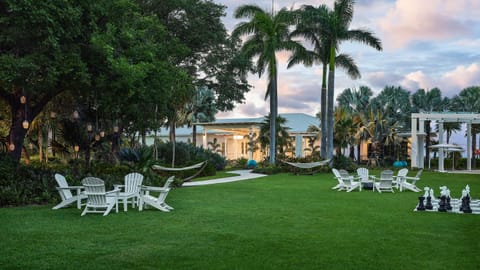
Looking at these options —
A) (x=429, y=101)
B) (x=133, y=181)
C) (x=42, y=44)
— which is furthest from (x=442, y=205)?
(x=429, y=101)

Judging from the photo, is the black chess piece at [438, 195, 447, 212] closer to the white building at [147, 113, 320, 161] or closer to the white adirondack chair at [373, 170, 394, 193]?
the white adirondack chair at [373, 170, 394, 193]

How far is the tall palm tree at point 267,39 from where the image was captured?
30547mm

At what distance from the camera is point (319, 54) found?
1294 inches

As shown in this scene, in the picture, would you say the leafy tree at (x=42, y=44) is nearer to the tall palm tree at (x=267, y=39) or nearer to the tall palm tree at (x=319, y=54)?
the tall palm tree at (x=267, y=39)

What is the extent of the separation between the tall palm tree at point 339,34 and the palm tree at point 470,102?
660 inches

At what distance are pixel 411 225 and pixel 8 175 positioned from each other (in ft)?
35.9

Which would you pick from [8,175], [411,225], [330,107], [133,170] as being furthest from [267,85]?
[411,225]

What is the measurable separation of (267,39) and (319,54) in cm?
415

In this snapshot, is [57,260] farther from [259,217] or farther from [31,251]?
[259,217]

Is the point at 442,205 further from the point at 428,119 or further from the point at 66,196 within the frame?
the point at 428,119

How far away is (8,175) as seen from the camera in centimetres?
1424

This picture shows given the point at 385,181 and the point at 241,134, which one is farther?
the point at 241,134

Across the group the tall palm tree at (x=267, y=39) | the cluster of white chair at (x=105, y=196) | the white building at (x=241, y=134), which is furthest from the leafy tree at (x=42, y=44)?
the white building at (x=241, y=134)

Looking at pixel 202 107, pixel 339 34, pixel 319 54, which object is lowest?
pixel 202 107
